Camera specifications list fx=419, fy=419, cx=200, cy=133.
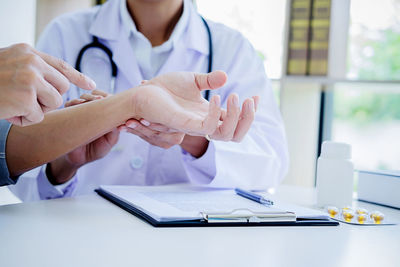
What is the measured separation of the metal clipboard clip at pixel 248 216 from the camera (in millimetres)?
649

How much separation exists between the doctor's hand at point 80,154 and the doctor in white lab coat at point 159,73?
0.12 ft

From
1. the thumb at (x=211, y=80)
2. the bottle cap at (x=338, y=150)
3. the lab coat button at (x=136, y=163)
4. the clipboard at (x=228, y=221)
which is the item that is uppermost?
the thumb at (x=211, y=80)

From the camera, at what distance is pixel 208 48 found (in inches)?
50.3

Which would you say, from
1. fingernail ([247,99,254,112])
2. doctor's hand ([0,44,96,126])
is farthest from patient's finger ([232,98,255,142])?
doctor's hand ([0,44,96,126])

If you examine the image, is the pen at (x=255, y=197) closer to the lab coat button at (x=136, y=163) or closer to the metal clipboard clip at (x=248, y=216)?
the metal clipboard clip at (x=248, y=216)

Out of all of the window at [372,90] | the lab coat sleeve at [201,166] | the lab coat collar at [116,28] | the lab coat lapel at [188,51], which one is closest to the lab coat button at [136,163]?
the lab coat sleeve at [201,166]

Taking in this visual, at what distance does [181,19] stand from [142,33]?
13cm

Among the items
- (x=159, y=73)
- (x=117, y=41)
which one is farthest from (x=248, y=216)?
(x=117, y=41)

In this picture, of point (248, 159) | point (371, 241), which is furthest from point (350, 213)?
point (248, 159)

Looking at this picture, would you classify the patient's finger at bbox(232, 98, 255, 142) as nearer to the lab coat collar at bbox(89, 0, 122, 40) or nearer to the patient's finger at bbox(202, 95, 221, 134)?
the patient's finger at bbox(202, 95, 221, 134)

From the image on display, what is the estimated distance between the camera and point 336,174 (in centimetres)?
86

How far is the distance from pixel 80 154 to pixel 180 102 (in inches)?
11.4

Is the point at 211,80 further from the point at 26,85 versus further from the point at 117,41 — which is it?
the point at 117,41

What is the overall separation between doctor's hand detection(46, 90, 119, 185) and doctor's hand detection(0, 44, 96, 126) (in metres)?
0.36
